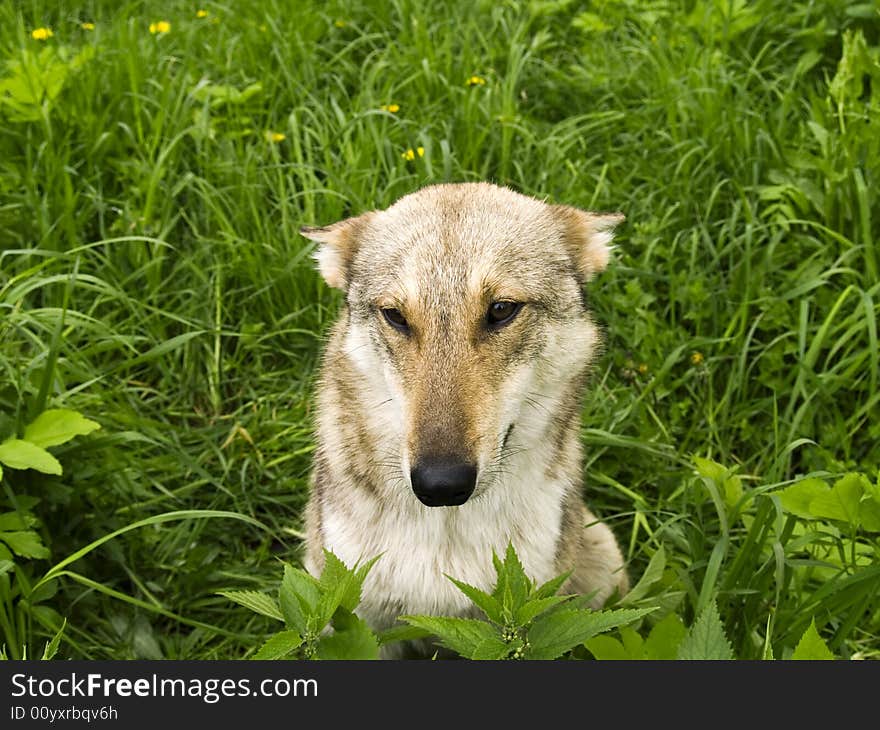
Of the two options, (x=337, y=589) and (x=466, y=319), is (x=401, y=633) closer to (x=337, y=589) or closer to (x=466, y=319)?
(x=337, y=589)

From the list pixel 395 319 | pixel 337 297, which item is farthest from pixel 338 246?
pixel 337 297

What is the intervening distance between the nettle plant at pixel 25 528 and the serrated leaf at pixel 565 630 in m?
1.63

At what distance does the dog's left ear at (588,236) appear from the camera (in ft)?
11.1

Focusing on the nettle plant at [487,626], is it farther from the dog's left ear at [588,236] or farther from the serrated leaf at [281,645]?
the dog's left ear at [588,236]

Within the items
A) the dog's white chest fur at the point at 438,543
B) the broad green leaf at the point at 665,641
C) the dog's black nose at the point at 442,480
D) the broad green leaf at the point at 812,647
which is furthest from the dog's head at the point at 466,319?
the broad green leaf at the point at 812,647

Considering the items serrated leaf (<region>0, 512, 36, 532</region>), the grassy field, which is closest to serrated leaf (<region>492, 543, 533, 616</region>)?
the grassy field

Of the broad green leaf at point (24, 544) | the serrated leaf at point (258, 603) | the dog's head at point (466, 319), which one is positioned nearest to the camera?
the serrated leaf at point (258, 603)

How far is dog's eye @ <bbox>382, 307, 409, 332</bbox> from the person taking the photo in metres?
3.00

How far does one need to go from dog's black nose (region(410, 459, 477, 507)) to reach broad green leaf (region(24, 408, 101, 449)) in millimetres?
1249

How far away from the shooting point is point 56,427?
3.36m

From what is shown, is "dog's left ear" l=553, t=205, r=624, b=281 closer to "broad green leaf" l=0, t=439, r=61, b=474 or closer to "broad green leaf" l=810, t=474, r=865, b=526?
"broad green leaf" l=810, t=474, r=865, b=526

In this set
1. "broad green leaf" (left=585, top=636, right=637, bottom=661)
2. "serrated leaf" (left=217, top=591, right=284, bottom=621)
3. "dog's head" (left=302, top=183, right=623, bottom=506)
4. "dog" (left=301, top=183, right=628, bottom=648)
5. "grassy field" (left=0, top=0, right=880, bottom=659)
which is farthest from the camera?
"grassy field" (left=0, top=0, right=880, bottom=659)

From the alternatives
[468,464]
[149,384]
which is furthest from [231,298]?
[468,464]

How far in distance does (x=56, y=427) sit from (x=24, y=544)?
38 centimetres
